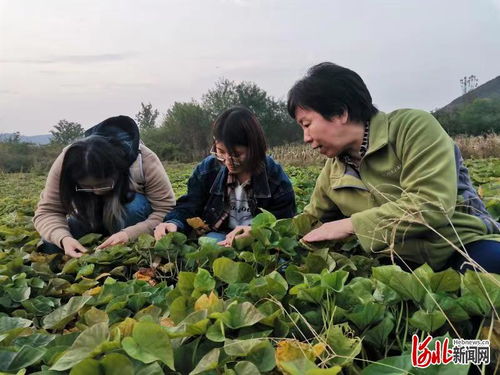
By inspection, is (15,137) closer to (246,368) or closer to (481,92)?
(481,92)

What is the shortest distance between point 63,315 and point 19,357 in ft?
0.94

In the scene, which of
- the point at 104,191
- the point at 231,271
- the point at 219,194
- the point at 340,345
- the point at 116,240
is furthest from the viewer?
the point at 219,194

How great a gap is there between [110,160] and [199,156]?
89.8 ft

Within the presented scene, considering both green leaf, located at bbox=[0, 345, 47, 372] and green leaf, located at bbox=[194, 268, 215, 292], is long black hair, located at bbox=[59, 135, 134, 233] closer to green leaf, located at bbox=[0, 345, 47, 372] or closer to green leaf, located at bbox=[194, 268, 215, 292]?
green leaf, located at bbox=[194, 268, 215, 292]

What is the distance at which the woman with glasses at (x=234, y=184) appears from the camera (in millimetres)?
2490

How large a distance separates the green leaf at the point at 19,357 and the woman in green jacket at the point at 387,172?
1.04m

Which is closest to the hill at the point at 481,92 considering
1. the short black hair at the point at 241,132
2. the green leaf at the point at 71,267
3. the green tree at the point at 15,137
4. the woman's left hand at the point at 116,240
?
the green tree at the point at 15,137

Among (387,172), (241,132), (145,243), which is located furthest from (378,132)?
(145,243)

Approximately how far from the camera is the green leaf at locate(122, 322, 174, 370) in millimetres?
899

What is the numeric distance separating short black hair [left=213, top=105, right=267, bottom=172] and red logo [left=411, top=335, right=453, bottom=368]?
168cm

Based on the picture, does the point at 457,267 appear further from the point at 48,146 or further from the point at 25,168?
the point at 48,146

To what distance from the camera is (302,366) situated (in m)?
0.85

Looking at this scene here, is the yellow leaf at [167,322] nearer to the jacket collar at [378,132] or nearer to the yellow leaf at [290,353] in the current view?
the yellow leaf at [290,353]

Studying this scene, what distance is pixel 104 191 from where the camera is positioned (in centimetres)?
Answer: 262
